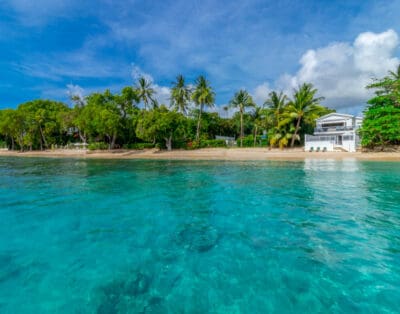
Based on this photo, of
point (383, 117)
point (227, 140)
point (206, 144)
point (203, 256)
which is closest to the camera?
point (203, 256)

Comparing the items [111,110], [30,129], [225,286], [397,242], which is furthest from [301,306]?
[30,129]

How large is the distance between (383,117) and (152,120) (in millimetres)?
30862

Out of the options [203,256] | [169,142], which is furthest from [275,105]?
[203,256]

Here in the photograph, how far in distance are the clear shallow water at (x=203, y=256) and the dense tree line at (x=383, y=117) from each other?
23683mm

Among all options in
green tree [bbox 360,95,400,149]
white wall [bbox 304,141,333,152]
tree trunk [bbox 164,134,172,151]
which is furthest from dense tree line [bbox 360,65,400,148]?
tree trunk [bbox 164,134,172,151]

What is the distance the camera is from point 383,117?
84.5 feet

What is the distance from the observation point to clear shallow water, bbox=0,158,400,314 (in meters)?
3.02

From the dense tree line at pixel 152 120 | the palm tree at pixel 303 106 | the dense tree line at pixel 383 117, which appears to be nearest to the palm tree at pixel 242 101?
the dense tree line at pixel 152 120

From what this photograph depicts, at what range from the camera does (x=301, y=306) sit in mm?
2887

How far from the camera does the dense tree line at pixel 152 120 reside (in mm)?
33809

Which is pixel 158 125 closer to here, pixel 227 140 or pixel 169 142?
pixel 169 142

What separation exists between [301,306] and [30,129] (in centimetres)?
5505

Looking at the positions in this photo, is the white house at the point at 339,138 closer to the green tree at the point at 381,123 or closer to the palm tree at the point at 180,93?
the green tree at the point at 381,123

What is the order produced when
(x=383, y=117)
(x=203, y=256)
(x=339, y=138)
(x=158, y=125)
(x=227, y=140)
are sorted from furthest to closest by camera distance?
(x=227, y=140) → (x=158, y=125) → (x=339, y=138) → (x=383, y=117) → (x=203, y=256)
